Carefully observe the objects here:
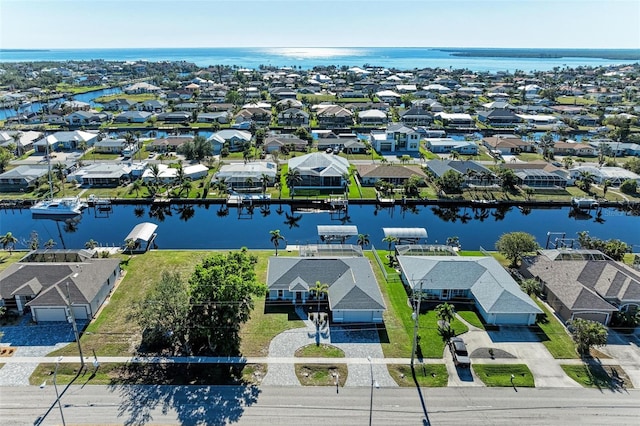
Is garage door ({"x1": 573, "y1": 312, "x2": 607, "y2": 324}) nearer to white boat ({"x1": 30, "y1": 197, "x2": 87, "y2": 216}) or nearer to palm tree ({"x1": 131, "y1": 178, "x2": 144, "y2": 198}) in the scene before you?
palm tree ({"x1": 131, "y1": 178, "x2": 144, "y2": 198})

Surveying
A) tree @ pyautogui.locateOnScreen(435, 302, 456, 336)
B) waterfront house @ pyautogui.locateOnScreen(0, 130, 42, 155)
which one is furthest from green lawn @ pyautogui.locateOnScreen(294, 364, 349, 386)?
waterfront house @ pyautogui.locateOnScreen(0, 130, 42, 155)

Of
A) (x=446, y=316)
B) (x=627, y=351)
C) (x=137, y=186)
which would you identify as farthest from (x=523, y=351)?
(x=137, y=186)

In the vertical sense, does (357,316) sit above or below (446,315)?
below

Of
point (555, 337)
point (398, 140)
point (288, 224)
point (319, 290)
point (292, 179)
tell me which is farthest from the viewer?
point (398, 140)

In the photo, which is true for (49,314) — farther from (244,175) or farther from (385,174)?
(385,174)

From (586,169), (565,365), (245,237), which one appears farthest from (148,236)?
(586,169)
